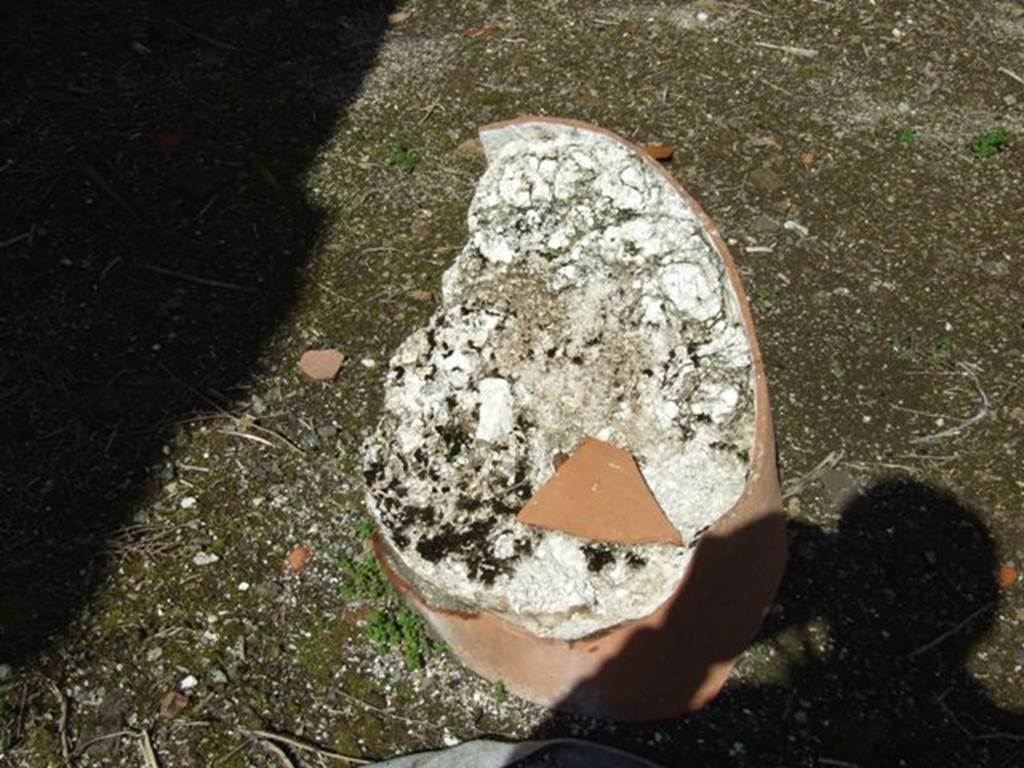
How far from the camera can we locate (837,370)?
372cm

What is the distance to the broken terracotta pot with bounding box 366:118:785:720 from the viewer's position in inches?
102

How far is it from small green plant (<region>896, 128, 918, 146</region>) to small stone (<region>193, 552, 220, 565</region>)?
3.11 metres

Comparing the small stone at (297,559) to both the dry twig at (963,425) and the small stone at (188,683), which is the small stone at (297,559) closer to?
the small stone at (188,683)

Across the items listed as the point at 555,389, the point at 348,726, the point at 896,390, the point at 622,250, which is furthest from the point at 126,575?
the point at 896,390

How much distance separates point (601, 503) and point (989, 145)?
280cm

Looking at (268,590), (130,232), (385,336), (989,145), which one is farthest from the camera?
(989,145)

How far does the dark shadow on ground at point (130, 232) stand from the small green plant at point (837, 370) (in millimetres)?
1843

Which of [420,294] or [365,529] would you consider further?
[420,294]

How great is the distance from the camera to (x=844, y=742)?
2846 millimetres

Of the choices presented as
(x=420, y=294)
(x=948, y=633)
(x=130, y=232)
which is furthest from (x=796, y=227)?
(x=130, y=232)

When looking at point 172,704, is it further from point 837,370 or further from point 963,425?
point 963,425

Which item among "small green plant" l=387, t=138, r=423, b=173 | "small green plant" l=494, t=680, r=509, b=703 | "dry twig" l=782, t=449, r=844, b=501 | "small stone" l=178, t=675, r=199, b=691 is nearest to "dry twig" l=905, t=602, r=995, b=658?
"dry twig" l=782, t=449, r=844, b=501

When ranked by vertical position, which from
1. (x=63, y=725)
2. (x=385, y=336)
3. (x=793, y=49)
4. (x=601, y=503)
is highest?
(x=601, y=503)

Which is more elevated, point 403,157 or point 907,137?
point 907,137
